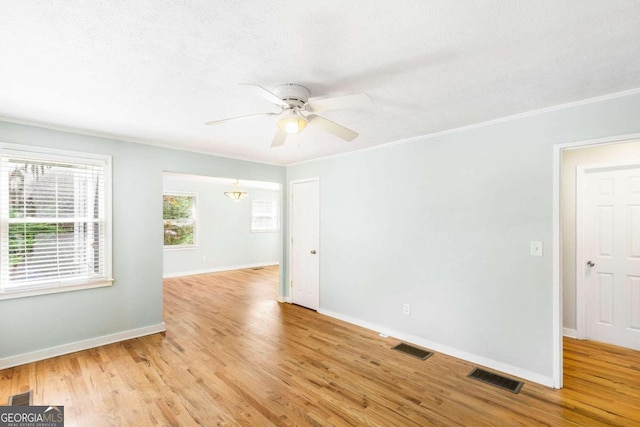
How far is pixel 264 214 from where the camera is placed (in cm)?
916

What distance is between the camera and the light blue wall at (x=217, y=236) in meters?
7.36

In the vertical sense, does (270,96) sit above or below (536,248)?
above

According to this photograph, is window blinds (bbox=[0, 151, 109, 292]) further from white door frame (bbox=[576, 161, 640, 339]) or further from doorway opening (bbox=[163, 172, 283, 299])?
white door frame (bbox=[576, 161, 640, 339])

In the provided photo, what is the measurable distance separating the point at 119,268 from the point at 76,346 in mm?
916

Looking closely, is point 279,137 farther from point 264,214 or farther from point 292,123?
point 264,214

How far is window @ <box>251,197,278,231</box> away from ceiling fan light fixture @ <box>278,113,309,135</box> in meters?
6.93

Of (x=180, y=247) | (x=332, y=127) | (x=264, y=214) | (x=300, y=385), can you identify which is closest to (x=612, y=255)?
(x=332, y=127)

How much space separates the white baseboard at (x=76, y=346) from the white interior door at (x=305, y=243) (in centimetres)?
212

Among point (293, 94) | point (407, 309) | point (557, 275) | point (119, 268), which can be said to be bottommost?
point (407, 309)

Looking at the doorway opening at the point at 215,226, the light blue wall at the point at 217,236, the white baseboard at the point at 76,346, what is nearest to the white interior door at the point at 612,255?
the doorway opening at the point at 215,226

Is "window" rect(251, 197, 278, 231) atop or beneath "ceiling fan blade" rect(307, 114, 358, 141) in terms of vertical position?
beneath

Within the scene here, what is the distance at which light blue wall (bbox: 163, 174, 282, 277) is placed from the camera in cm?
736

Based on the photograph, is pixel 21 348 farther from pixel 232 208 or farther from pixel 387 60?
pixel 232 208

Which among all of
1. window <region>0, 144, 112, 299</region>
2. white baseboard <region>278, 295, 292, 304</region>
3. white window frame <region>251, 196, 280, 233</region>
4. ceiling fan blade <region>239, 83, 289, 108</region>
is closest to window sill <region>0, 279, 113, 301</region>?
window <region>0, 144, 112, 299</region>
